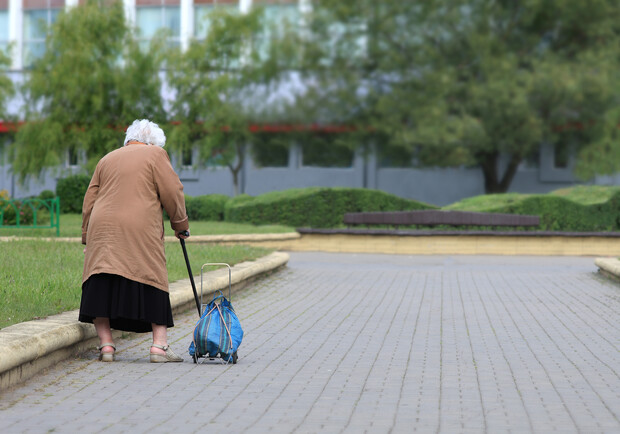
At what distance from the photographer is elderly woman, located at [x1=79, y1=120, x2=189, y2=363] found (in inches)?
283

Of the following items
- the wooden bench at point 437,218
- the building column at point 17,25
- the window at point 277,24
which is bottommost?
the wooden bench at point 437,218

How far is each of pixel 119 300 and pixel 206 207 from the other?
21111mm

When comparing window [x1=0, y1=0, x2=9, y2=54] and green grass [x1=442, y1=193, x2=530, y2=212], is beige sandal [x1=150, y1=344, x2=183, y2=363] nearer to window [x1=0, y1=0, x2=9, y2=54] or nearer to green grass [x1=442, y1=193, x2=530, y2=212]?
green grass [x1=442, y1=193, x2=530, y2=212]

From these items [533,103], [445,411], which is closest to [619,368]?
[445,411]

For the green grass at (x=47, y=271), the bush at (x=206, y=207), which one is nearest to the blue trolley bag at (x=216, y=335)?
the green grass at (x=47, y=271)

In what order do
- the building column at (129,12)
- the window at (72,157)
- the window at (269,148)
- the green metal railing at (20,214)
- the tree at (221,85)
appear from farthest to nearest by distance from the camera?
the window at (269,148), the building column at (129,12), the tree at (221,85), the window at (72,157), the green metal railing at (20,214)

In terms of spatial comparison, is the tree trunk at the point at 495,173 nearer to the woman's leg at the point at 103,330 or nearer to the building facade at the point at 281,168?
the building facade at the point at 281,168

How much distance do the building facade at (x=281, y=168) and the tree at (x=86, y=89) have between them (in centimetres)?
282

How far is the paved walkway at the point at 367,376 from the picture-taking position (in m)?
5.34

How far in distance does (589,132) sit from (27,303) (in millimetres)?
27546

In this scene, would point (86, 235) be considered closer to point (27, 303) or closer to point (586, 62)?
point (27, 303)

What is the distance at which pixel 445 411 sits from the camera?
5.61 m

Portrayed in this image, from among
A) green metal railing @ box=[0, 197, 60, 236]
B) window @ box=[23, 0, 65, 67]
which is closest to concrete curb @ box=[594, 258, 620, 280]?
green metal railing @ box=[0, 197, 60, 236]

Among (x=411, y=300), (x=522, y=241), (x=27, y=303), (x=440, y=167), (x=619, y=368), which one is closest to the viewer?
(x=619, y=368)
